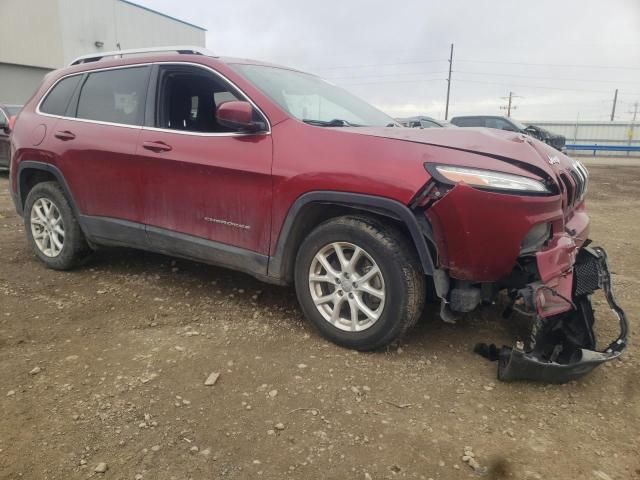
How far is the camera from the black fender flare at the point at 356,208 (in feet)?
8.76

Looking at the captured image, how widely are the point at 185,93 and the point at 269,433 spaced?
8.45 ft

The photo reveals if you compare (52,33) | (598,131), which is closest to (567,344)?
(52,33)

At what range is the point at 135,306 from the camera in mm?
3719

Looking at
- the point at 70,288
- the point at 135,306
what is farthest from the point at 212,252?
the point at 70,288

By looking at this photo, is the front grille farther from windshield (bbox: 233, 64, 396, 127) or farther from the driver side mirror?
the driver side mirror

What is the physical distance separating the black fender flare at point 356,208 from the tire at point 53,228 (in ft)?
6.78

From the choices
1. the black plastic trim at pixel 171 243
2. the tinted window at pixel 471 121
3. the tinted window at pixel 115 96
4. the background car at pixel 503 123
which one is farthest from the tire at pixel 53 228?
the tinted window at pixel 471 121

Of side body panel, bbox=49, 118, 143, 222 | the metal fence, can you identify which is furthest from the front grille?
the metal fence

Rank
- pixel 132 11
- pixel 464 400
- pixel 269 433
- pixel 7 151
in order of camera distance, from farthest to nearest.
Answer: pixel 132 11
pixel 7 151
pixel 464 400
pixel 269 433

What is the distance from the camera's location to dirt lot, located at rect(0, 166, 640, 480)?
2119 mm

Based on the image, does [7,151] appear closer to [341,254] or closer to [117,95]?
[117,95]

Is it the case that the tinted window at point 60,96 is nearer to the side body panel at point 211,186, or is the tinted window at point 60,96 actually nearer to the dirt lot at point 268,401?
the side body panel at point 211,186

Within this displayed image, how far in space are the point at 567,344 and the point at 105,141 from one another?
3.45m

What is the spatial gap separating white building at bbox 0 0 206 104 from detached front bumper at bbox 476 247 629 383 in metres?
27.6
